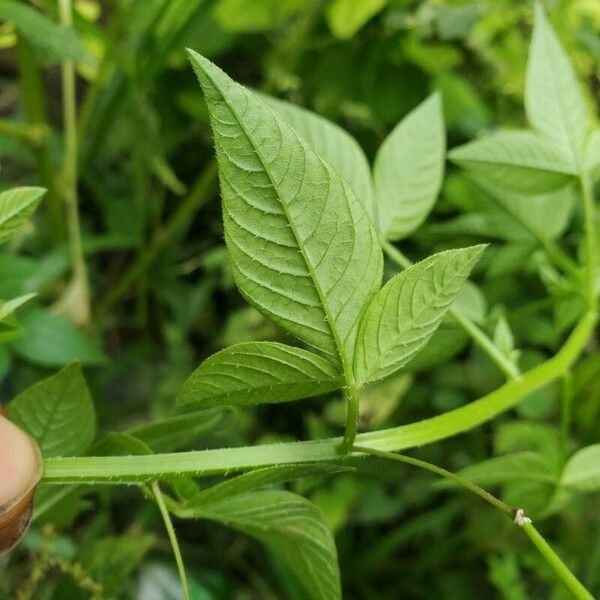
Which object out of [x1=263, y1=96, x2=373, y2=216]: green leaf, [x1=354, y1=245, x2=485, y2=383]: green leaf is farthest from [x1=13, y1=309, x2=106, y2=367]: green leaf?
[x1=354, y1=245, x2=485, y2=383]: green leaf

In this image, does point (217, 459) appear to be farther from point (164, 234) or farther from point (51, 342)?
point (164, 234)

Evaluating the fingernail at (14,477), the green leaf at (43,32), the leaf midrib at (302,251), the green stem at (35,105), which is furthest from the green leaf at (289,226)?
the green stem at (35,105)

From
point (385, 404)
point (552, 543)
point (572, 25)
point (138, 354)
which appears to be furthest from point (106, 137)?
point (552, 543)

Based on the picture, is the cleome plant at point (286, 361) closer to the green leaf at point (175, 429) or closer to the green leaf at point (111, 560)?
the green leaf at point (175, 429)

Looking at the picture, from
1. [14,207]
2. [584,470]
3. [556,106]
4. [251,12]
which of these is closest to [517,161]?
[556,106]

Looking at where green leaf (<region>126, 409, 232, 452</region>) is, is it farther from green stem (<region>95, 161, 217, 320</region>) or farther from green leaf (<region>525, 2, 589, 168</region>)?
green stem (<region>95, 161, 217, 320</region>)

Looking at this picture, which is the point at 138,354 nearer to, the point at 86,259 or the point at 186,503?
the point at 86,259
